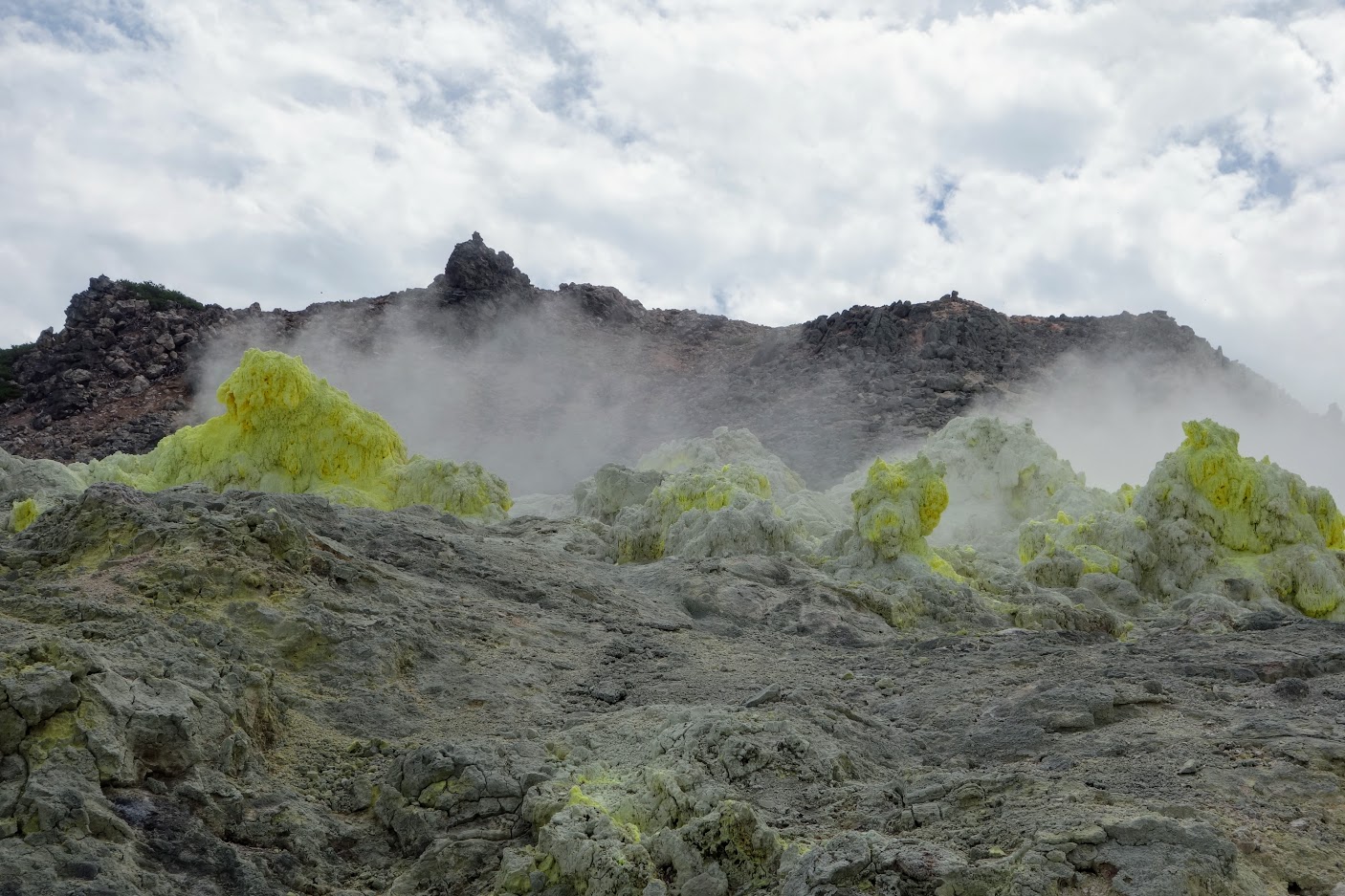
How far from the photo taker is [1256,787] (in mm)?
4414


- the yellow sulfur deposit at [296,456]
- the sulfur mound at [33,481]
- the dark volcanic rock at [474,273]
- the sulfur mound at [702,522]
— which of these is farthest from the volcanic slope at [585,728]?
the dark volcanic rock at [474,273]

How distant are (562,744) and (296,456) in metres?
11.6

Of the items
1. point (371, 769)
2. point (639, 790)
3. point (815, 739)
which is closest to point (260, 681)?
point (371, 769)

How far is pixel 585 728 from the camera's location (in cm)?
555

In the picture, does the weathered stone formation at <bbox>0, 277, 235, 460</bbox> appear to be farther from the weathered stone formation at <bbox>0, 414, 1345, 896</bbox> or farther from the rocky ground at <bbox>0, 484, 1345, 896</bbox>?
the rocky ground at <bbox>0, 484, 1345, 896</bbox>

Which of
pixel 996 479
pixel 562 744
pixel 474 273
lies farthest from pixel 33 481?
pixel 474 273

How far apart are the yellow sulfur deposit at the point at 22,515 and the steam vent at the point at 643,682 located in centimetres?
3

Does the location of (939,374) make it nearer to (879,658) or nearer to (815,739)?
(879,658)

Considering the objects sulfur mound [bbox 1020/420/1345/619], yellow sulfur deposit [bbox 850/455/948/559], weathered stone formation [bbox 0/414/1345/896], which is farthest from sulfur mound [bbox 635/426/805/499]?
weathered stone formation [bbox 0/414/1345/896]

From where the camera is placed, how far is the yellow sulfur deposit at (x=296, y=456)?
51.1ft

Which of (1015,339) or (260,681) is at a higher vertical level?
(1015,339)

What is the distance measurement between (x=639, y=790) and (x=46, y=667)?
2236mm

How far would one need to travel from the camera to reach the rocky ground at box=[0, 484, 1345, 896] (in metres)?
3.89

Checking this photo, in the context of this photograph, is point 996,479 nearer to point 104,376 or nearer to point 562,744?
point 562,744
